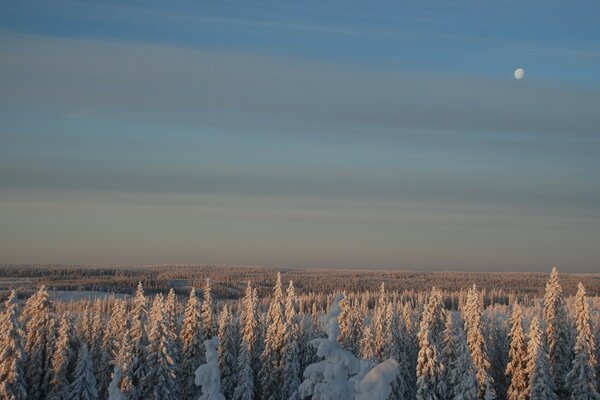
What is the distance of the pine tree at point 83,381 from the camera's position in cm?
6594

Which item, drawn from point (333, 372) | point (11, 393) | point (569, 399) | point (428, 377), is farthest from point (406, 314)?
point (333, 372)

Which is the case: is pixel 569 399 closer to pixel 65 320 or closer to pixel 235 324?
pixel 235 324

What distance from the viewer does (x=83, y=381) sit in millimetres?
66125

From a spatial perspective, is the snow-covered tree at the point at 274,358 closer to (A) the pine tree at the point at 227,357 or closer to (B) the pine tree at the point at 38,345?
(A) the pine tree at the point at 227,357

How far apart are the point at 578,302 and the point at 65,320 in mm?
50691

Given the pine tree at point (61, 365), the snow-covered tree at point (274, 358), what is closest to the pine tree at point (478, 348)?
the snow-covered tree at point (274, 358)

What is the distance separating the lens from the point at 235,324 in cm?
9062

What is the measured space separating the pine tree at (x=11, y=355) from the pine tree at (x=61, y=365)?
15.8ft

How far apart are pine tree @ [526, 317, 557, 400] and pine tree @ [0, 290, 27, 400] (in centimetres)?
4428

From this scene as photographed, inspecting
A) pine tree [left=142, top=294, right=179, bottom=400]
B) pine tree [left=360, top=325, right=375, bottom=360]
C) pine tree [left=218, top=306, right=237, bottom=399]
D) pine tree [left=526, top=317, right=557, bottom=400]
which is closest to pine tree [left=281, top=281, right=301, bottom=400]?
pine tree [left=218, top=306, right=237, bottom=399]

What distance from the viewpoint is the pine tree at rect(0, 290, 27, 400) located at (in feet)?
202

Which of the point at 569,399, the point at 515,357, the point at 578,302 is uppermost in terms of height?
the point at 578,302

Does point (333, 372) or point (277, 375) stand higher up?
point (333, 372)

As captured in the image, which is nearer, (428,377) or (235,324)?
(428,377)
